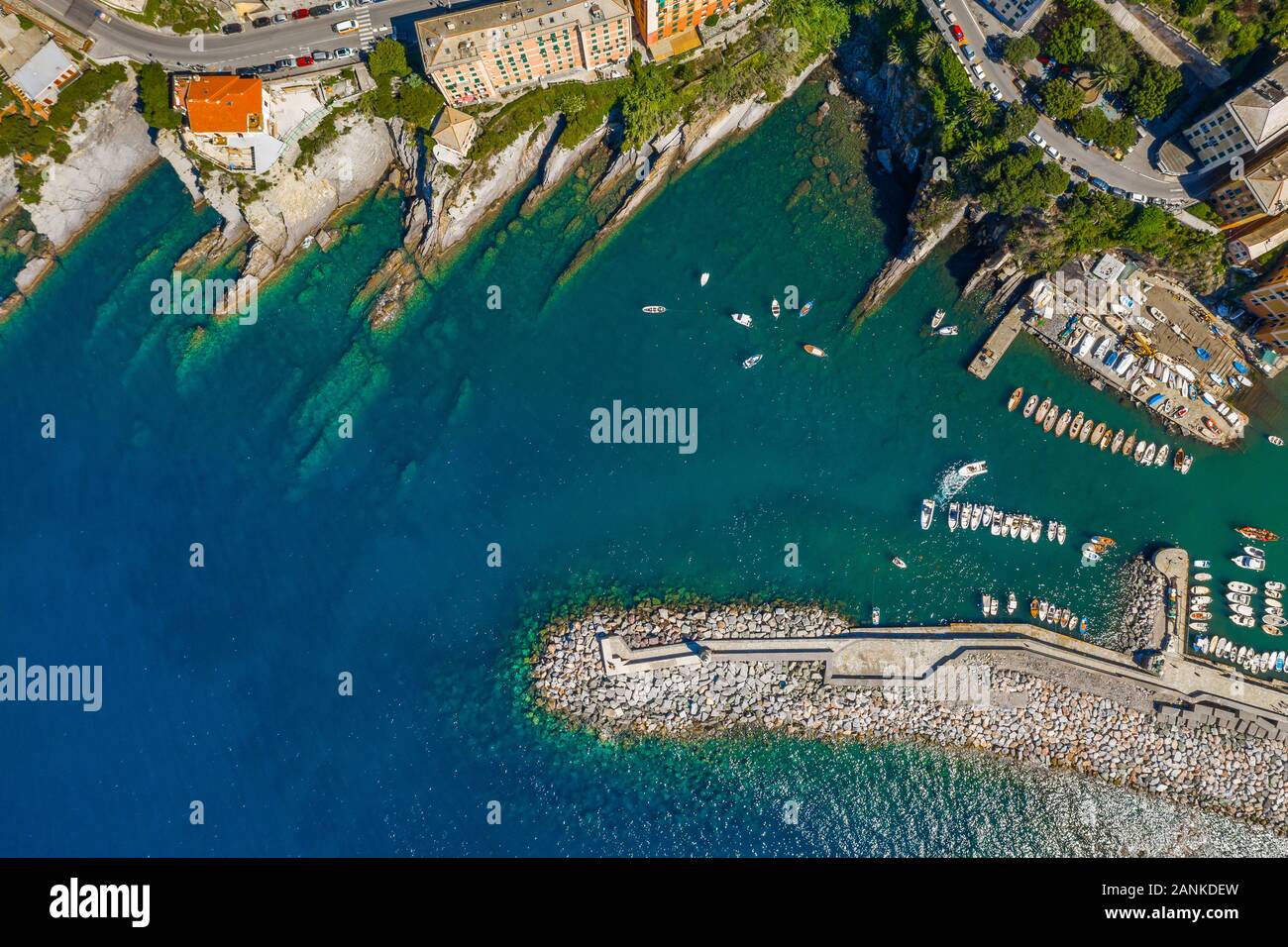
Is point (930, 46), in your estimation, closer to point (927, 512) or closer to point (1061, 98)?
point (1061, 98)

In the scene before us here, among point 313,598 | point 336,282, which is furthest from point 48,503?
point 336,282

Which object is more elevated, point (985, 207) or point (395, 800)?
point (985, 207)

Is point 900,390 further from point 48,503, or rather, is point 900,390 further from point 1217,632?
point 48,503

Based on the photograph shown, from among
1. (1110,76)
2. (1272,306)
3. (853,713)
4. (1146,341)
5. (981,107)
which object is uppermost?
(1110,76)

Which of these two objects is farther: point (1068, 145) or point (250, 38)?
point (250, 38)

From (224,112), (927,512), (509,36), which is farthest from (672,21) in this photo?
(927,512)

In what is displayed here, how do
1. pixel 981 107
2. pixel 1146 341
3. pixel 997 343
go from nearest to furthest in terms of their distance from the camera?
pixel 981 107 → pixel 1146 341 → pixel 997 343
